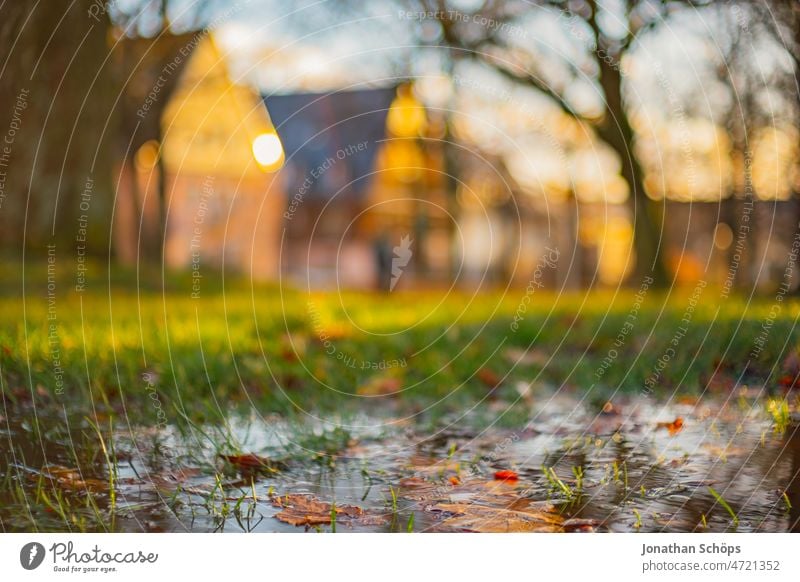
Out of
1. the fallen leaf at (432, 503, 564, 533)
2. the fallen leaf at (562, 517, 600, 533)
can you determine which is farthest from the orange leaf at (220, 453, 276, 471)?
the fallen leaf at (562, 517, 600, 533)

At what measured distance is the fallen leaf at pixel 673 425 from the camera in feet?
11.1

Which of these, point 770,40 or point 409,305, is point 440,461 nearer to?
point 770,40

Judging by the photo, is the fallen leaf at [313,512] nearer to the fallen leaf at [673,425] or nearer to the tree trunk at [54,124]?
the fallen leaf at [673,425]

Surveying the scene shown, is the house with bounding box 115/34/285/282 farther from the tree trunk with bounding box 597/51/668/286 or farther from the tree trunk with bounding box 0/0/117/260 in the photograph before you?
the tree trunk with bounding box 597/51/668/286

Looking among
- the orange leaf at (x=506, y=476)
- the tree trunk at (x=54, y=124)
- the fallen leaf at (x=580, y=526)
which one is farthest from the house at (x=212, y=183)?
the fallen leaf at (x=580, y=526)

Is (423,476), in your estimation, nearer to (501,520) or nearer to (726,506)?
(501,520)

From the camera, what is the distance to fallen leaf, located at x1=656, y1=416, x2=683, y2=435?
3381 mm

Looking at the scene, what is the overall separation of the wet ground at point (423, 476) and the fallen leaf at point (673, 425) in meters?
0.01

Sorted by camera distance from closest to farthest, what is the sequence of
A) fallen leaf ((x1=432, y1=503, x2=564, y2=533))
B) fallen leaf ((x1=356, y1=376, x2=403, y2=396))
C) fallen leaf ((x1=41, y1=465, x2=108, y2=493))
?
fallen leaf ((x1=432, y1=503, x2=564, y2=533)), fallen leaf ((x1=41, y1=465, x2=108, y2=493)), fallen leaf ((x1=356, y1=376, x2=403, y2=396))

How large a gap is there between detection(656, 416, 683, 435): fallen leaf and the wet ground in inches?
0.4

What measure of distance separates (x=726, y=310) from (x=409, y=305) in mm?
3854

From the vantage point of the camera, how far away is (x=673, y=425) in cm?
345

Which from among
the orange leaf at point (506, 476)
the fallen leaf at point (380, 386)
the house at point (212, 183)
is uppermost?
the house at point (212, 183)
